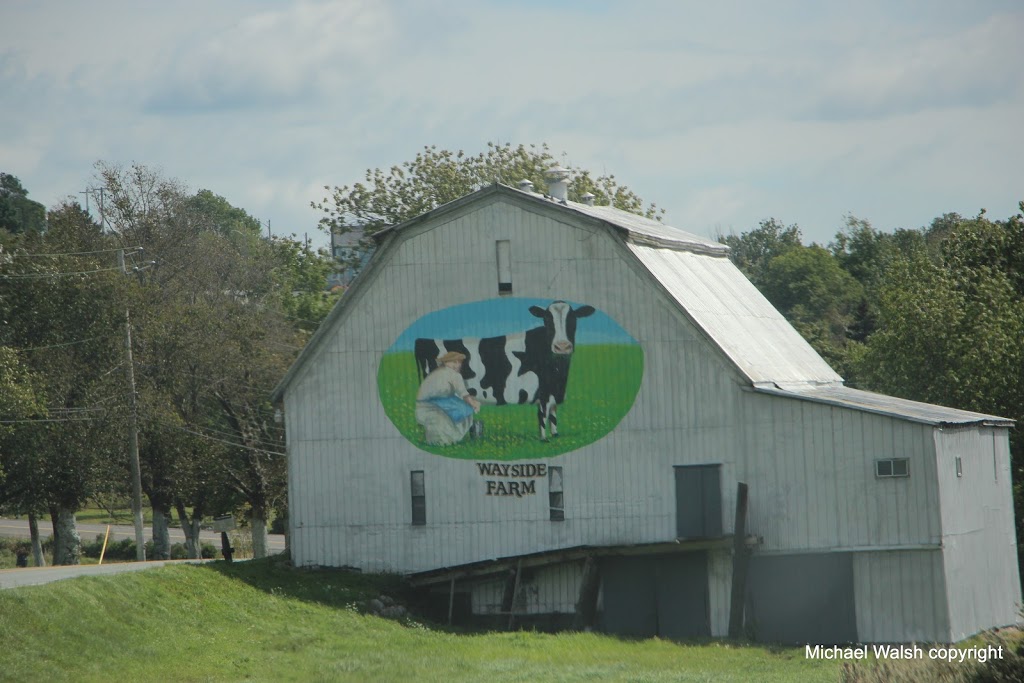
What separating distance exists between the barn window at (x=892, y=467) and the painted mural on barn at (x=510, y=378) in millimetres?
5921

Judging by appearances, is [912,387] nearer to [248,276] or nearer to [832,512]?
[832,512]

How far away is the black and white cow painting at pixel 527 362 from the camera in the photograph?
32719 millimetres

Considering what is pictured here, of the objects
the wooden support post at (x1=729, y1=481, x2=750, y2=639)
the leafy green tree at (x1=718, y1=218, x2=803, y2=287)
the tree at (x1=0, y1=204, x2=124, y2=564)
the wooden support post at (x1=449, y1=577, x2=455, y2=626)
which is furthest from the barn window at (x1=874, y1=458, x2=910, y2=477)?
the leafy green tree at (x1=718, y1=218, x2=803, y2=287)

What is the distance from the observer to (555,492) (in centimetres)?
3253

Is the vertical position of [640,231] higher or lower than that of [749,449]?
higher

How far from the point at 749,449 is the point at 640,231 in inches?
254

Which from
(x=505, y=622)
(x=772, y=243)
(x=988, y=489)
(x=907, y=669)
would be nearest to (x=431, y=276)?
(x=505, y=622)

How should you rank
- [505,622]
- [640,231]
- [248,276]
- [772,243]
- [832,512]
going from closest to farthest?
[832,512] < [505,622] < [640,231] < [248,276] < [772,243]

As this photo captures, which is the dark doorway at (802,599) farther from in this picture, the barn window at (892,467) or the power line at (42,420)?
the power line at (42,420)

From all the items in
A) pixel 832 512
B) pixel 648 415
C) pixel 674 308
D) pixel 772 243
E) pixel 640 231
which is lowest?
pixel 832 512

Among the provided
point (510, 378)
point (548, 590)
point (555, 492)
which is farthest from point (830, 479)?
point (510, 378)

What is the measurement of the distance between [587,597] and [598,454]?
135 inches

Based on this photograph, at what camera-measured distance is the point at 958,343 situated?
1754 inches

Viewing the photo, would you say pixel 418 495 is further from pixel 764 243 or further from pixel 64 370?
pixel 764 243
